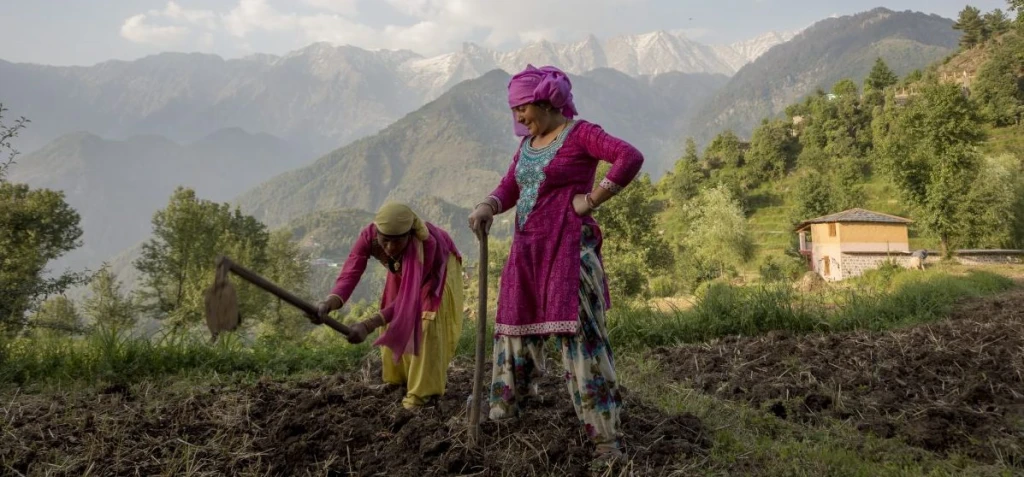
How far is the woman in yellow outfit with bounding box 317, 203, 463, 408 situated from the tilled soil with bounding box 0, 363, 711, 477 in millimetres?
241

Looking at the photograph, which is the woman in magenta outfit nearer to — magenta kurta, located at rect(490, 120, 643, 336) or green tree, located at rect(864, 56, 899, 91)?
magenta kurta, located at rect(490, 120, 643, 336)

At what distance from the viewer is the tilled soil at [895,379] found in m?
3.56

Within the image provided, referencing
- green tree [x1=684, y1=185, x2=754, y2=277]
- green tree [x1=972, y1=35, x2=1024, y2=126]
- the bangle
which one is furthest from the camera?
green tree [x1=972, y1=35, x2=1024, y2=126]

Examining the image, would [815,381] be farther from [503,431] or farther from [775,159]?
[775,159]

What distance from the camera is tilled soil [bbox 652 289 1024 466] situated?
3.56m

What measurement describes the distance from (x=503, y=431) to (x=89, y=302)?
112 ft

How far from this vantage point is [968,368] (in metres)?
4.70

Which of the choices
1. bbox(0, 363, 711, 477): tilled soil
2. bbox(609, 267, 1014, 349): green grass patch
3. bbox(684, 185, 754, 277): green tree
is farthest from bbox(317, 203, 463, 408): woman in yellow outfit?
bbox(684, 185, 754, 277): green tree

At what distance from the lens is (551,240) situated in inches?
115

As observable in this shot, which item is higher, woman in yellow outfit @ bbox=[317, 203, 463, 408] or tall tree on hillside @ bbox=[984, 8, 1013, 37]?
tall tree on hillside @ bbox=[984, 8, 1013, 37]

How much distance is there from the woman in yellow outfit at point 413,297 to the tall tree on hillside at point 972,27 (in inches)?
3777

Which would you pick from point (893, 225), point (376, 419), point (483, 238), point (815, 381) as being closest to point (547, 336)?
point (483, 238)

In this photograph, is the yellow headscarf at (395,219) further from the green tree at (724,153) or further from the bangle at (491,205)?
the green tree at (724,153)

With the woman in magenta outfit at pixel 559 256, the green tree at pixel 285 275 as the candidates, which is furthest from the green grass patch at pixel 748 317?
the green tree at pixel 285 275
